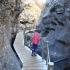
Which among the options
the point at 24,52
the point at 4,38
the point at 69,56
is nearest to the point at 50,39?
the point at 69,56

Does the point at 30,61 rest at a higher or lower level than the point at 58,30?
higher

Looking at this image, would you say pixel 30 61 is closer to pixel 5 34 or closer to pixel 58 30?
pixel 5 34

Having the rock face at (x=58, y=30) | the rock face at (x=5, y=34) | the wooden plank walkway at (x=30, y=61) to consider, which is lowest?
the rock face at (x=58, y=30)

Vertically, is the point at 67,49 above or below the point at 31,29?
above

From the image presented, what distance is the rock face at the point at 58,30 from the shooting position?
18188mm

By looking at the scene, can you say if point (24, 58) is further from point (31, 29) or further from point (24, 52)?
point (31, 29)

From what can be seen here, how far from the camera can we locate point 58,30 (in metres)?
20.1

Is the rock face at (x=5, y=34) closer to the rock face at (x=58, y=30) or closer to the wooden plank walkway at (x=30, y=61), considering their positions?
the wooden plank walkway at (x=30, y=61)

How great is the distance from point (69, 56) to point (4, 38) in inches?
428

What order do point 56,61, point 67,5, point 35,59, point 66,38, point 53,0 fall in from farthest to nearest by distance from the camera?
point 53,0, point 67,5, point 66,38, point 56,61, point 35,59

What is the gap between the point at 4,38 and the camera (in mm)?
7973

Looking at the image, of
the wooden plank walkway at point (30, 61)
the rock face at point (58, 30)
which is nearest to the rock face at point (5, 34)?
the wooden plank walkway at point (30, 61)

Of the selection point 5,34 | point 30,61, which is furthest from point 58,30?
point 5,34

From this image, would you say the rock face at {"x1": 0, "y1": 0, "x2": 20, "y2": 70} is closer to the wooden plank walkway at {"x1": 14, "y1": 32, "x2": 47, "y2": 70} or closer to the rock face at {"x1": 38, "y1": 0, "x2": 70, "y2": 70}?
the wooden plank walkway at {"x1": 14, "y1": 32, "x2": 47, "y2": 70}
